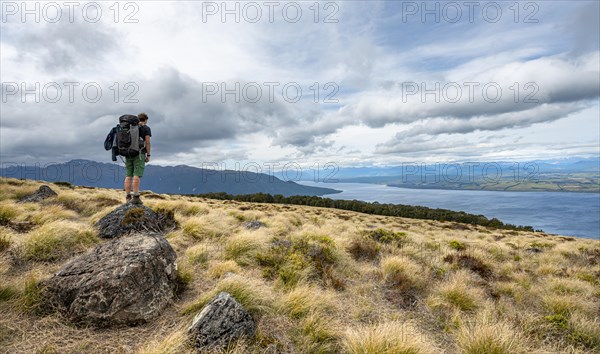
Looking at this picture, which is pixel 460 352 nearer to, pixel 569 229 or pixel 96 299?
pixel 96 299

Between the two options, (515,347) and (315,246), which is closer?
(515,347)

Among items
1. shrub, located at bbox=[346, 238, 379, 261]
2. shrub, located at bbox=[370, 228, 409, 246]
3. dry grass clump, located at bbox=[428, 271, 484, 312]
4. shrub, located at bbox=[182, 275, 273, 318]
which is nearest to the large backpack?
shrub, located at bbox=[182, 275, 273, 318]

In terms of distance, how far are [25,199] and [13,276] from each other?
11.3 meters

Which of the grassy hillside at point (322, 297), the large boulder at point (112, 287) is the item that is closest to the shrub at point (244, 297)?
the grassy hillside at point (322, 297)

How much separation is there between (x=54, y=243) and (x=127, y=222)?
6.11 ft

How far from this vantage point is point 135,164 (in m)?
9.98

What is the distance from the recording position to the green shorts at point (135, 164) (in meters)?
9.90

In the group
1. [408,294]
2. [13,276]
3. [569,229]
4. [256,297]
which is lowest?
[569,229]

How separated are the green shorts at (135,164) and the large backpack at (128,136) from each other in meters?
0.28

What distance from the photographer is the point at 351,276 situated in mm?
8172

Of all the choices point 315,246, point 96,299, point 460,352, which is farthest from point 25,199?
point 460,352

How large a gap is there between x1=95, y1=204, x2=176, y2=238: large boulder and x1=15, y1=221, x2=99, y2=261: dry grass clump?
0.57 meters

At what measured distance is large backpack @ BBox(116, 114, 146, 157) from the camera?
367 inches

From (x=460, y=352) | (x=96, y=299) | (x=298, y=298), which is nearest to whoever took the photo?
(x=96, y=299)
